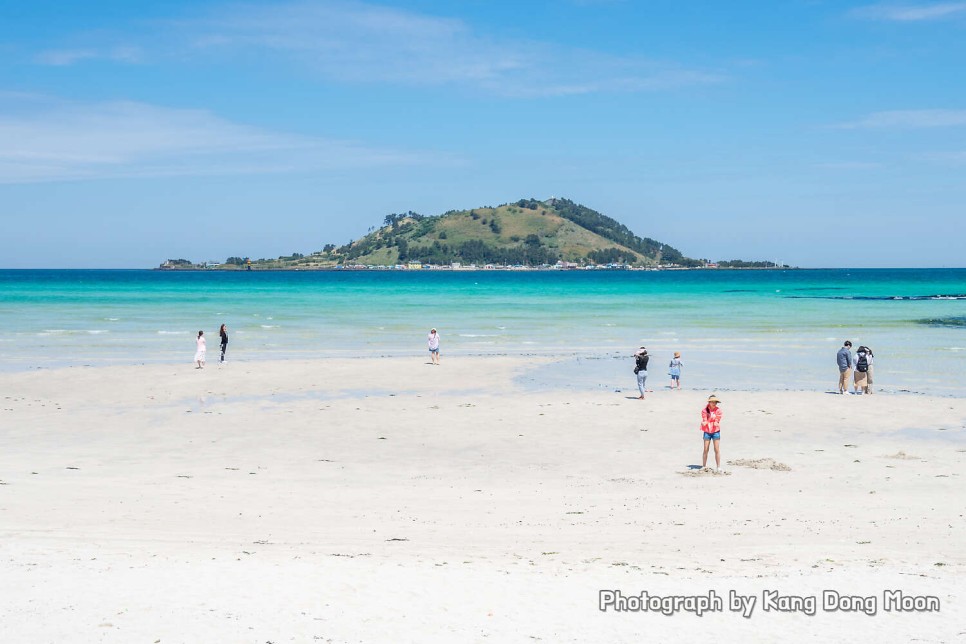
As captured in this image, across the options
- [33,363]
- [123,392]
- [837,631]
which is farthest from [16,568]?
[33,363]

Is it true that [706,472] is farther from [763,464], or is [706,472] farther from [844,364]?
[844,364]

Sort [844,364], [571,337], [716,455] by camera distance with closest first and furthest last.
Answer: [716,455], [844,364], [571,337]

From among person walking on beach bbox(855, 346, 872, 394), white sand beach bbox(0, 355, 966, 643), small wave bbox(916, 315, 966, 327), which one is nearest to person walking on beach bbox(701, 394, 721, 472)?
white sand beach bbox(0, 355, 966, 643)

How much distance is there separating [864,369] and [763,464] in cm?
1148

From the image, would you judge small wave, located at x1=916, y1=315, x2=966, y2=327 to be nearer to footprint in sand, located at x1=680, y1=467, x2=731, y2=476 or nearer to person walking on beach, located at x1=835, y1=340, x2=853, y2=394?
person walking on beach, located at x1=835, y1=340, x2=853, y2=394

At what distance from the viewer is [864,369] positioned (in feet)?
89.9

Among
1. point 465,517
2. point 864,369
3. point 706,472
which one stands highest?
point 864,369

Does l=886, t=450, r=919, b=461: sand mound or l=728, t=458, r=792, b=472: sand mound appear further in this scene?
l=886, t=450, r=919, b=461: sand mound

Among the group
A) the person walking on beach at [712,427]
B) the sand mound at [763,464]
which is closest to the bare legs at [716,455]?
the person walking on beach at [712,427]

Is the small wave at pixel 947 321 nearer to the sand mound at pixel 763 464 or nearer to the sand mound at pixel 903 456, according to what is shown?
the sand mound at pixel 903 456

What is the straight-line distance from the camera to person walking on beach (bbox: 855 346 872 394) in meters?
27.4

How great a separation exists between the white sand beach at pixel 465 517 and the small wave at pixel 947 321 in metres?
37.4

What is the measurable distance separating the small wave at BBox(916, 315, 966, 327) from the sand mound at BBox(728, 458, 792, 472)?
47.3 metres

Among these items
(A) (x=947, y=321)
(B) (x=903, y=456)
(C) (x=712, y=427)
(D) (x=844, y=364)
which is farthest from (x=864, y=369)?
(A) (x=947, y=321)
